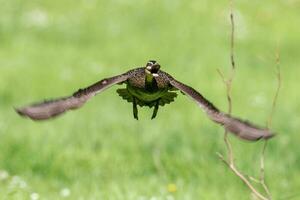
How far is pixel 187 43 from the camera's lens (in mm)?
16094

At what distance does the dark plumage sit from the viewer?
1.95 meters

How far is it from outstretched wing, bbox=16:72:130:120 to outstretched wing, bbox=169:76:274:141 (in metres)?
0.17

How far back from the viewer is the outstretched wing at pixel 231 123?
1930mm

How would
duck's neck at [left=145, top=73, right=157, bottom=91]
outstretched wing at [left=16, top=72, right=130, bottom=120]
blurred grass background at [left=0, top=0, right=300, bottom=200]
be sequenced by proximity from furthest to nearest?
blurred grass background at [left=0, top=0, right=300, bottom=200], duck's neck at [left=145, top=73, right=157, bottom=91], outstretched wing at [left=16, top=72, right=130, bottom=120]

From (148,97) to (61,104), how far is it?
244mm

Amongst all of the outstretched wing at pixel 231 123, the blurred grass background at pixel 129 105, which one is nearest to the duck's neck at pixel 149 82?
the outstretched wing at pixel 231 123

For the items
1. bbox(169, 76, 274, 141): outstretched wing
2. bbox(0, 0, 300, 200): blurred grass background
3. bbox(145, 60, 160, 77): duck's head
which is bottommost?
bbox(169, 76, 274, 141): outstretched wing

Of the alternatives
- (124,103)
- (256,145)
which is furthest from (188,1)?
(256,145)

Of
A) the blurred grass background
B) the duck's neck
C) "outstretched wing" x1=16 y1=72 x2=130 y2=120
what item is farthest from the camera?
the blurred grass background

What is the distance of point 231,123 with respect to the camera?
81.2 inches

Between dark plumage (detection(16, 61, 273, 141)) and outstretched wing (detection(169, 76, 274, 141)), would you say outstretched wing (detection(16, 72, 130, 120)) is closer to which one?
dark plumage (detection(16, 61, 273, 141))

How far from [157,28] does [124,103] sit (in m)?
5.05

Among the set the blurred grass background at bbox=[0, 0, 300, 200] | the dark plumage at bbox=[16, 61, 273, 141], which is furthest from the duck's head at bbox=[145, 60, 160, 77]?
the blurred grass background at bbox=[0, 0, 300, 200]

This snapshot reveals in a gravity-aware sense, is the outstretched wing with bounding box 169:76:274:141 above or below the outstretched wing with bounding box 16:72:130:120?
below
